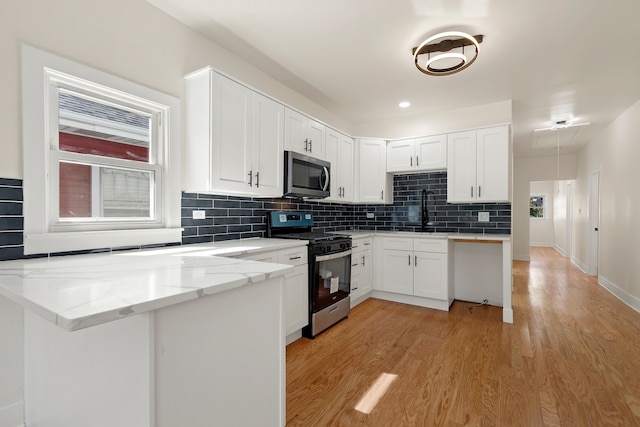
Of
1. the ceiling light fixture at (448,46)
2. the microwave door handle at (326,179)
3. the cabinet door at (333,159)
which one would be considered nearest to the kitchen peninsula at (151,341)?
the microwave door handle at (326,179)

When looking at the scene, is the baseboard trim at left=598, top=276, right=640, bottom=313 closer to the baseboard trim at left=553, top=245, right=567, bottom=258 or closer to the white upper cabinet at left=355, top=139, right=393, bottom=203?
the white upper cabinet at left=355, top=139, right=393, bottom=203

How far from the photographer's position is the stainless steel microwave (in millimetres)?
2938

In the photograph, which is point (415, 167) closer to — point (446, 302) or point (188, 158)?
point (446, 302)

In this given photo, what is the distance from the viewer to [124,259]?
168cm

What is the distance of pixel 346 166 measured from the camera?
403 cm

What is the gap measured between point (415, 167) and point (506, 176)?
104cm

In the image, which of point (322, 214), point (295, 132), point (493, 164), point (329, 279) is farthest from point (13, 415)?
point (493, 164)

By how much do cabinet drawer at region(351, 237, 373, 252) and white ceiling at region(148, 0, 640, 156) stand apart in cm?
173

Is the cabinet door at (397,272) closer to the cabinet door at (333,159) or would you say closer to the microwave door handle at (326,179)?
the cabinet door at (333,159)

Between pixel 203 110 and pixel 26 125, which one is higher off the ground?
pixel 203 110

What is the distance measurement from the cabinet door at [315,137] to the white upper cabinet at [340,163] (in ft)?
0.36

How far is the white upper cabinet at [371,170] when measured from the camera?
4.21 meters

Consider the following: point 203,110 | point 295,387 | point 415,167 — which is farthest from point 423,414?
point 415,167

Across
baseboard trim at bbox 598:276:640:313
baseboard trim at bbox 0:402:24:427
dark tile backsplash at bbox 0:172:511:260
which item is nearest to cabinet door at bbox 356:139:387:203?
dark tile backsplash at bbox 0:172:511:260
